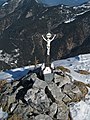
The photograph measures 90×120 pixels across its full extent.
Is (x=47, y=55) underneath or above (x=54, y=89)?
above

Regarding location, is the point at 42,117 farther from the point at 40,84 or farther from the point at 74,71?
the point at 74,71

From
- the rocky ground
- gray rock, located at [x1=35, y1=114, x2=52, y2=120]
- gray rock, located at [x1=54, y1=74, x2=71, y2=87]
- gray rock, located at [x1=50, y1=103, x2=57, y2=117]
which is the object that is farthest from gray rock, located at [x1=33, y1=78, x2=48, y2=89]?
gray rock, located at [x1=35, y1=114, x2=52, y2=120]

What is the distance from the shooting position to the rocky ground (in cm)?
3159

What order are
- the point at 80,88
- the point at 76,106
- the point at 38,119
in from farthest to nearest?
the point at 80,88 → the point at 76,106 → the point at 38,119

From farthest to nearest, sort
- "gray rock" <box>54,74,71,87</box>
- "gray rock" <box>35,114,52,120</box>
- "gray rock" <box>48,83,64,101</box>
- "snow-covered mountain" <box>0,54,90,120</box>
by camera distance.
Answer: "gray rock" <box>54,74,71,87</box> → "gray rock" <box>48,83,64,101</box> → "snow-covered mountain" <box>0,54,90,120</box> → "gray rock" <box>35,114,52,120</box>

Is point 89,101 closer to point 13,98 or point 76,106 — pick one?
point 76,106

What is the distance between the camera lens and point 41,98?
3212 cm

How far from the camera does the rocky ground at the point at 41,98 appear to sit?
104 ft

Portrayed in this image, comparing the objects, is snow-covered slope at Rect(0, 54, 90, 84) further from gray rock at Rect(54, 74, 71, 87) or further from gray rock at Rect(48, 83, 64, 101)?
gray rock at Rect(48, 83, 64, 101)

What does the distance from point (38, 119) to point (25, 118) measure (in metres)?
1.26

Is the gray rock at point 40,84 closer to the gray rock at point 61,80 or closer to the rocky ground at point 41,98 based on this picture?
the rocky ground at point 41,98

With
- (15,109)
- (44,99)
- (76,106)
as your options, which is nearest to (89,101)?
(76,106)

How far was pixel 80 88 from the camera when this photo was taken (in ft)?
115

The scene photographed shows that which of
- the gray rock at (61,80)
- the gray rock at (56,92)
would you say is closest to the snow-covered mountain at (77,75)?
the gray rock at (56,92)
